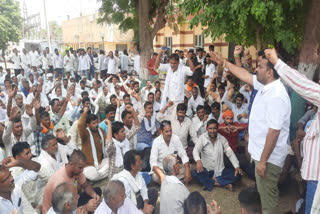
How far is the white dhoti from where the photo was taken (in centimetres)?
411

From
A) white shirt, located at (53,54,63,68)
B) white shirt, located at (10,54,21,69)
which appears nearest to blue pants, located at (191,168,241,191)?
white shirt, located at (53,54,63,68)

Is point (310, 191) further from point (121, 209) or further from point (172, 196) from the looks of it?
point (121, 209)

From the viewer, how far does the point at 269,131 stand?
91.8 inches

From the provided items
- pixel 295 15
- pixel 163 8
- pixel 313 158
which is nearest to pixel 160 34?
pixel 163 8

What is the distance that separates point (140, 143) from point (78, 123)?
132cm

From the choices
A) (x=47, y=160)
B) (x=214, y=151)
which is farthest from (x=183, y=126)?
(x=47, y=160)

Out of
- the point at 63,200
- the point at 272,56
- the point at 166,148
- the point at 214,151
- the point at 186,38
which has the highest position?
the point at 186,38

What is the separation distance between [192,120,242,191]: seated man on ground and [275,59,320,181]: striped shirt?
1.95 meters

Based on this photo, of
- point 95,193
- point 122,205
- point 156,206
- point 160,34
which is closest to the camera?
point 122,205

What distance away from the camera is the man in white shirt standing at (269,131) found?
2.32 meters

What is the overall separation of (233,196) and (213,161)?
23.5 inches

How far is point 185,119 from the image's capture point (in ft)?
16.3

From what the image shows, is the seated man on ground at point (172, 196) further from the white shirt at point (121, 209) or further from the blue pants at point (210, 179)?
the blue pants at point (210, 179)

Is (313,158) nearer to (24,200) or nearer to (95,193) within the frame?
(95,193)
